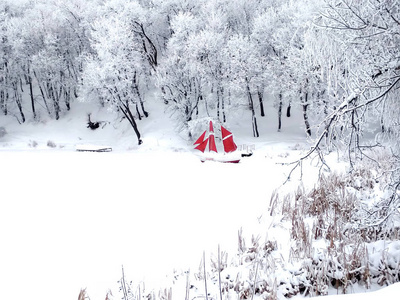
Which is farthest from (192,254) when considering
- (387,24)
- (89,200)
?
(387,24)

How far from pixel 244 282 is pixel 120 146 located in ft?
70.6

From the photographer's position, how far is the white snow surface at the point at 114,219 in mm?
3383

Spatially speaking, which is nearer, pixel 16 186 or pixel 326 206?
pixel 326 206

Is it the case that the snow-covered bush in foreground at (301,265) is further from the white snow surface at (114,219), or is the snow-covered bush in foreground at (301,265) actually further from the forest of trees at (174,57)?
the forest of trees at (174,57)

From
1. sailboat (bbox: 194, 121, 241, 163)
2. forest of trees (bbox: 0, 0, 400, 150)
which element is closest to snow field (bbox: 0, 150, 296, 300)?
forest of trees (bbox: 0, 0, 400, 150)

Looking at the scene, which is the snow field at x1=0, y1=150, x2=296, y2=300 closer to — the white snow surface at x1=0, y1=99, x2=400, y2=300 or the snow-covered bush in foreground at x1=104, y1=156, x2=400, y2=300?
the white snow surface at x1=0, y1=99, x2=400, y2=300

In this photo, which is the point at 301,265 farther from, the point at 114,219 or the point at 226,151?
the point at 226,151

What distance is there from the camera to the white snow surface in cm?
338

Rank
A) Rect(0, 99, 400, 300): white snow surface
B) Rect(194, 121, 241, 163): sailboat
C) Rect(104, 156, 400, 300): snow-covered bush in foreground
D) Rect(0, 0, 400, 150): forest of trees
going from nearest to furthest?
Rect(104, 156, 400, 300): snow-covered bush in foreground < Rect(0, 99, 400, 300): white snow surface < Rect(194, 121, 241, 163): sailboat < Rect(0, 0, 400, 150): forest of trees

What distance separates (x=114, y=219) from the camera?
16.3 ft

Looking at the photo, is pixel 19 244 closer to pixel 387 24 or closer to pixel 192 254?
pixel 192 254

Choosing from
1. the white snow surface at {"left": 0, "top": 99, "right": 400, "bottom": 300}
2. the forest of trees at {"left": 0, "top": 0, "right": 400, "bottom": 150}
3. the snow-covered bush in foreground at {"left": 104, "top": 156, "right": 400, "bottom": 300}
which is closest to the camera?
the snow-covered bush in foreground at {"left": 104, "top": 156, "right": 400, "bottom": 300}

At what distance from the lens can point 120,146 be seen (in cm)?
2322

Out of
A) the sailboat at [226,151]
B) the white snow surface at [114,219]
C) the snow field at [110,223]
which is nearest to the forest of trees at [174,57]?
the white snow surface at [114,219]
